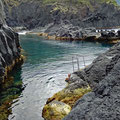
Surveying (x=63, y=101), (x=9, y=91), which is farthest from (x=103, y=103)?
(x=9, y=91)

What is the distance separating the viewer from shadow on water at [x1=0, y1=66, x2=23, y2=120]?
20.1 m

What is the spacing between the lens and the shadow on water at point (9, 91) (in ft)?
65.9

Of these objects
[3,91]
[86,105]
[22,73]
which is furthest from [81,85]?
[22,73]

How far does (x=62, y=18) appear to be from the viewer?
19288cm

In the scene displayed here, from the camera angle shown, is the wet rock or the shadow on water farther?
the shadow on water

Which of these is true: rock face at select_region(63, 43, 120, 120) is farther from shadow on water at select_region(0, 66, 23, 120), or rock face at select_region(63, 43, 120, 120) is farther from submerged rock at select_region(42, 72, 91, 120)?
shadow on water at select_region(0, 66, 23, 120)

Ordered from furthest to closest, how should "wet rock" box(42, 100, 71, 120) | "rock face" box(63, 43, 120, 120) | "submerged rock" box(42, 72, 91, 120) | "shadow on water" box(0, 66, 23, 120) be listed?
1. "shadow on water" box(0, 66, 23, 120)
2. "submerged rock" box(42, 72, 91, 120)
3. "wet rock" box(42, 100, 71, 120)
4. "rock face" box(63, 43, 120, 120)

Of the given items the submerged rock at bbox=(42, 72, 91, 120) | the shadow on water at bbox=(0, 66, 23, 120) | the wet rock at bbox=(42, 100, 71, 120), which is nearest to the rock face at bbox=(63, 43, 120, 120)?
the wet rock at bbox=(42, 100, 71, 120)

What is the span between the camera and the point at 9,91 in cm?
2608

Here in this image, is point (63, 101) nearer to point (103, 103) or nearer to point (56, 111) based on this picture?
point (56, 111)

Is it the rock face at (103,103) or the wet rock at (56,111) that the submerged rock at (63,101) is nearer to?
the wet rock at (56,111)

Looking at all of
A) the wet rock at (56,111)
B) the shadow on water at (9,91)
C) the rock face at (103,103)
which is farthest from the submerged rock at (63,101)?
the rock face at (103,103)

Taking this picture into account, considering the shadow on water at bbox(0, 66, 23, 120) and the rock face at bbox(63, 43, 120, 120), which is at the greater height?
the rock face at bbox(63, 43, 120, 120)

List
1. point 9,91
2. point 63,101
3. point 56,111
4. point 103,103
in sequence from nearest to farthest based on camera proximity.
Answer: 1. point 103,103
2. point 56,111
3. point 63,101
4. point 9,91
